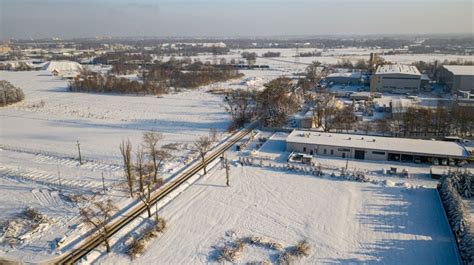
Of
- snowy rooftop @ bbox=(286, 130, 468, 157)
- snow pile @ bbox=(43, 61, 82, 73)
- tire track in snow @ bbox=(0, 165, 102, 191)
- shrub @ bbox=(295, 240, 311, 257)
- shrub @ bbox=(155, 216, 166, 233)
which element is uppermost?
snow pile @ bbox=(43, 61, 82, 73)

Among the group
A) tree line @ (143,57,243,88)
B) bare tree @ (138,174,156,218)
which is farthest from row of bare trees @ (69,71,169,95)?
bare tree @ (138,174,156,218)

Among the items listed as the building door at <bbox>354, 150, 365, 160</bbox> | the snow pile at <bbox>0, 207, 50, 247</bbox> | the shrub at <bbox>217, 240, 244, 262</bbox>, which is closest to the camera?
the shrub at <bbox>217, 240, 244, 262</bbox>

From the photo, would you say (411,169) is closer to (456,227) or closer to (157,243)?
(456,227)

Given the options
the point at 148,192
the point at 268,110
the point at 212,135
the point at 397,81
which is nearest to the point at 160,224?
the point at 148,192

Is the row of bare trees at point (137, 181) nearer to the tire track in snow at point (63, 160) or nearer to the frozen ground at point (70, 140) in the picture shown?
the frozen ground at point (70, 140)

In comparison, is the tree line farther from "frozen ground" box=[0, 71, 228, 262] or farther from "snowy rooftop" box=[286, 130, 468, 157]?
"snowy rooftop" box=[286, 130, 468, 157]

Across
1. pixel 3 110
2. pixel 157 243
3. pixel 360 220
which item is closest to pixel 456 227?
pixel 360 220
